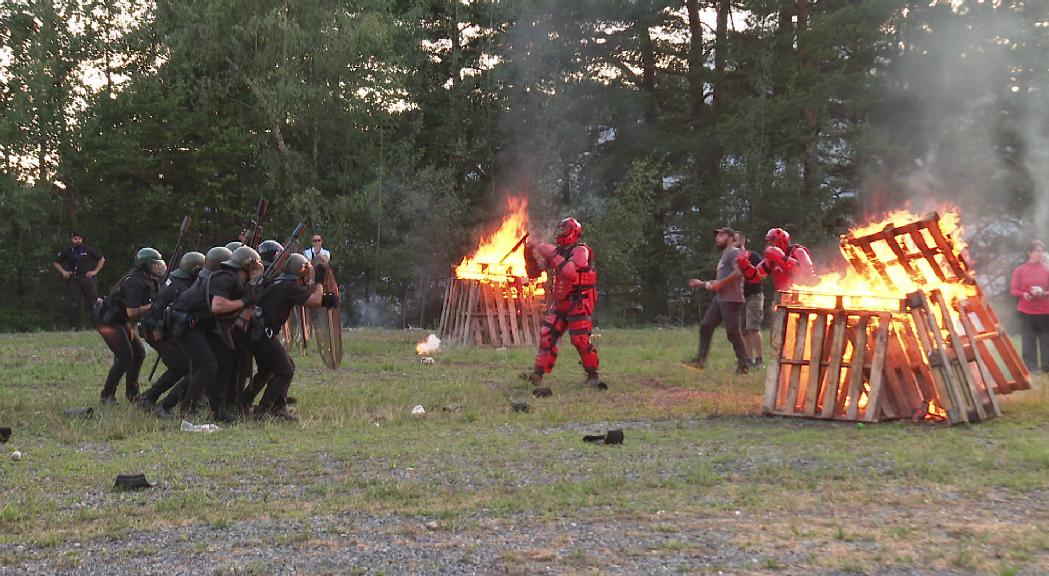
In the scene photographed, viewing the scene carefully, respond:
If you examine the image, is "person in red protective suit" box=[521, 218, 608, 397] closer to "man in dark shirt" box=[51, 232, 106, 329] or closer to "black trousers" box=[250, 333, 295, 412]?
"black trousers" box=[250, 333, 295, 412]

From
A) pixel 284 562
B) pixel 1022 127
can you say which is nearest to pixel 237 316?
pixel 284 562

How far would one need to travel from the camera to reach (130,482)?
279 inches

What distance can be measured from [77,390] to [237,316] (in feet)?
12.5

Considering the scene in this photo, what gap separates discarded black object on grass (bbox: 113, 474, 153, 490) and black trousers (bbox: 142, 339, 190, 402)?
3748 mm

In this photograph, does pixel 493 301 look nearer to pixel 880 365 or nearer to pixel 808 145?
pixel 880 365

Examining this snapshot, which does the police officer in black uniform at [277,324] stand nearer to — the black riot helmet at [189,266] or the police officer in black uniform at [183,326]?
the police officer in black uniform at [183,326]

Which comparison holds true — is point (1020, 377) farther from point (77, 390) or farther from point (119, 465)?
point (77, 390)

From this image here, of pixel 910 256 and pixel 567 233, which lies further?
pixel 567 233

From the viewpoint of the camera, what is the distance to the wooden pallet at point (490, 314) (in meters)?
18.9

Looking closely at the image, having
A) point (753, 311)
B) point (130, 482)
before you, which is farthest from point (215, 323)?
point (753, 311)

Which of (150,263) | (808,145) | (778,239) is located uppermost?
(808,145)

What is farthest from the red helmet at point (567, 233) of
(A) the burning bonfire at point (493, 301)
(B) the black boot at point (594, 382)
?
(A) the burning bonfire at point (493, 301)

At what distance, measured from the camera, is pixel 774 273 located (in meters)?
12.0

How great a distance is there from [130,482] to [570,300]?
254 inches
